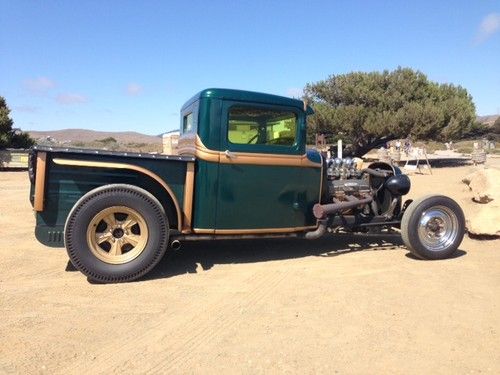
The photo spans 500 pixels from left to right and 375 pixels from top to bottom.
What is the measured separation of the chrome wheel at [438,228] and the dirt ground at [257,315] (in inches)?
9.9

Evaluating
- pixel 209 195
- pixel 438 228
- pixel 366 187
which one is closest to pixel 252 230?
pixel 209 195

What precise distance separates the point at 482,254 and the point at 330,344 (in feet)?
12.0

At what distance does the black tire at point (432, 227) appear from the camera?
18.8 feet

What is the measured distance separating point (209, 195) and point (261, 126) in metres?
1.03

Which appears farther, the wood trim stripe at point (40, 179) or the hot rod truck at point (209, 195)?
the hot rod truck at point (209, 195)

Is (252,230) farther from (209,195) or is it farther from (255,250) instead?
(255,250)

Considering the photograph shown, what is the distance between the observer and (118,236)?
484 cm

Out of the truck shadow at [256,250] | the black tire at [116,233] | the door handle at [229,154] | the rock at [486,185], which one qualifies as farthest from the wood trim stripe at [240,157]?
the rock at [486,185]

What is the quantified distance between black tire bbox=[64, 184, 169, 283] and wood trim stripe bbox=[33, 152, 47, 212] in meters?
0.33

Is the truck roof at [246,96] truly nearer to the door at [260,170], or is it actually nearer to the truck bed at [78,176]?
the door at [260,170]

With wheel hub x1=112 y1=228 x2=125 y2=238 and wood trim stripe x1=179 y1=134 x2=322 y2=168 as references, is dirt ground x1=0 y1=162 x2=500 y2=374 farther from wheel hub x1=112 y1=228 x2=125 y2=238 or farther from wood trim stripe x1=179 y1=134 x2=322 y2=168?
wood trim stripe x1=179 y1=134 x2=322 y2=168

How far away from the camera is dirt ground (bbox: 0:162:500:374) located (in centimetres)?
314

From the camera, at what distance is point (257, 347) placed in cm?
333

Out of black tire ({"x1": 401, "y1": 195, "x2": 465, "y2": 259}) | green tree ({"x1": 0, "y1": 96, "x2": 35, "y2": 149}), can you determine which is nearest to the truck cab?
black tire ({"x1": 401, "y1": 195, "x2": 465, "y2": 259})
